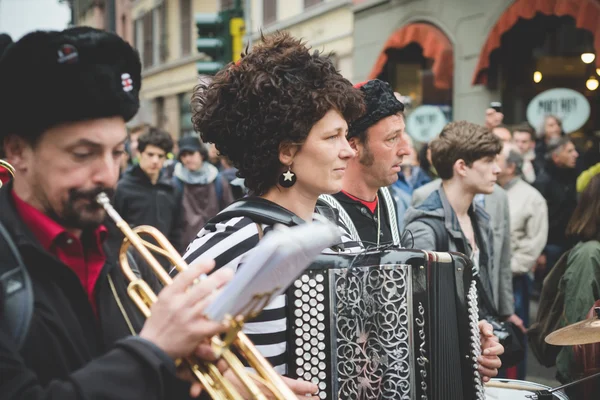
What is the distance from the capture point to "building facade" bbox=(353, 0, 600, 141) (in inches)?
412

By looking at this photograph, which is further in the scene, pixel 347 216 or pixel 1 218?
pixel 347 216

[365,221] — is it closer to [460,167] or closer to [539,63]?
[460,167]

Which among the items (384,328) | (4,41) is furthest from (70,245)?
(384,328)

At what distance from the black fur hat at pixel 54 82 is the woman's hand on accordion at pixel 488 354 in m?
1.78

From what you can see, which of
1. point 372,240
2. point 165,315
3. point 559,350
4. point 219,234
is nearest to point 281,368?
point 219,234

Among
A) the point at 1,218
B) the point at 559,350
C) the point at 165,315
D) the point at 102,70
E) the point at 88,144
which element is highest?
the point at 102,70

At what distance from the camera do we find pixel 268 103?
2.62 m

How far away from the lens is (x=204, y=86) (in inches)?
115

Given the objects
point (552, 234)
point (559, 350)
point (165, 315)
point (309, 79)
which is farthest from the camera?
point (552, 234)

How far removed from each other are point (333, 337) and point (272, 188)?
594mm

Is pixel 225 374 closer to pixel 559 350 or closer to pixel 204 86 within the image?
pixel 204 86

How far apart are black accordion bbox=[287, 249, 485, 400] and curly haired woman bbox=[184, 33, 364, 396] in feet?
0.98

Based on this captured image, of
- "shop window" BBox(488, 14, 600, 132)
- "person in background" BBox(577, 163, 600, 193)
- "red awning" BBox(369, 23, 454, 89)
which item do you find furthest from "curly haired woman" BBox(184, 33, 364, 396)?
"red awning" BBox(369, 23, 454, 89)

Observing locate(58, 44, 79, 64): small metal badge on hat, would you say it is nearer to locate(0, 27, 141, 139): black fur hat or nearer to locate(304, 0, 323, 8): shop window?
locate(0, 27, 141, 139): black fur hat
